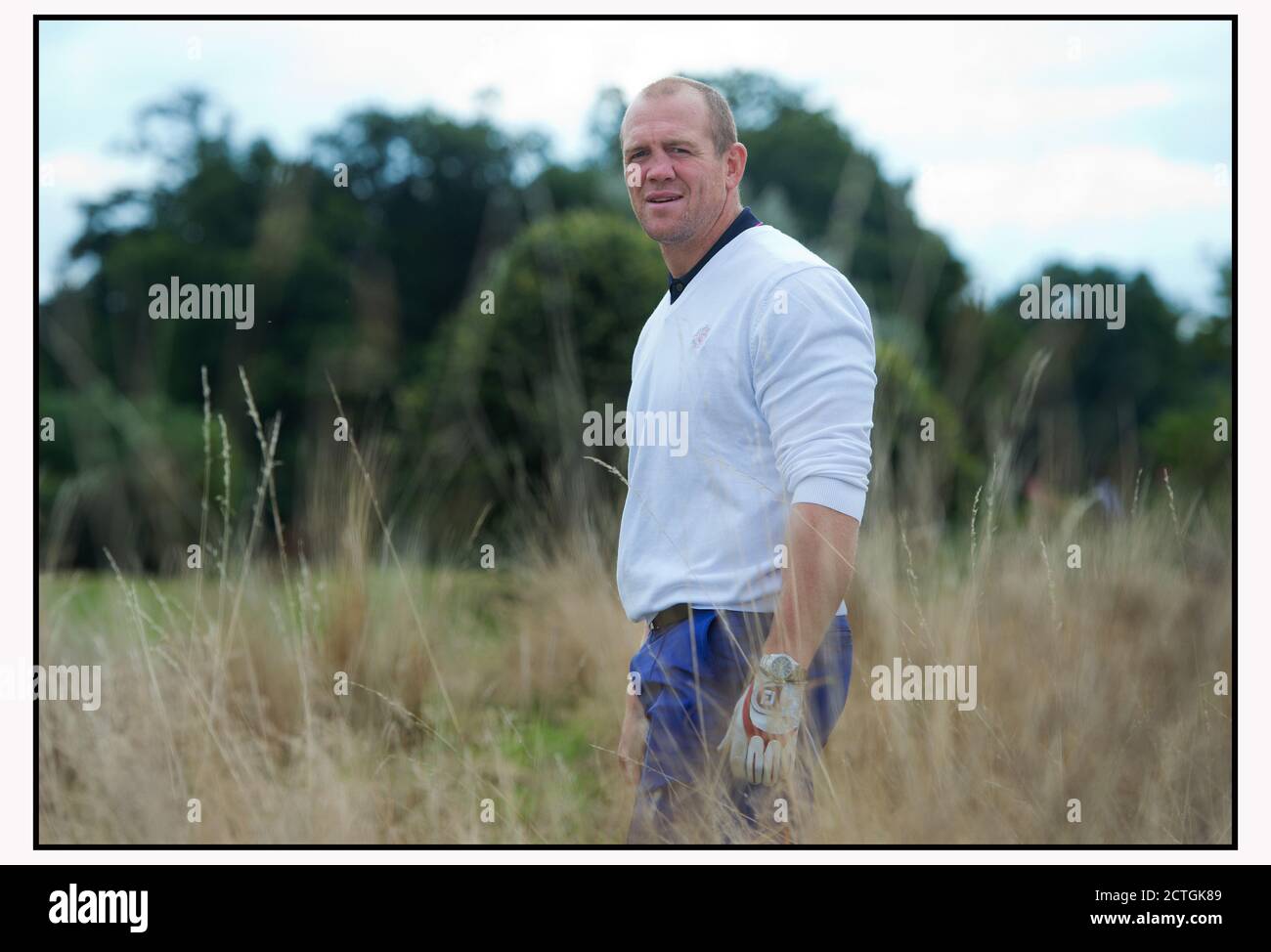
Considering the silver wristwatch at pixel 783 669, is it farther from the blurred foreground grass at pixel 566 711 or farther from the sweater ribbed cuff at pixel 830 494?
the blurred foreground grass at pixel 566 711

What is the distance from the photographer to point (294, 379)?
44.0 ft

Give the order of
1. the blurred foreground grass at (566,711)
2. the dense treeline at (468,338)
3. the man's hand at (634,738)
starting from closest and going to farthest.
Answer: the man's hand at (634,738)
the blurred foreground grass at (566,711)
the dense treeline at (468,338)

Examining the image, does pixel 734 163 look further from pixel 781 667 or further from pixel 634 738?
pixel 634 738

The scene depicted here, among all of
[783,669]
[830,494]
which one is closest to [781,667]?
[783,669]

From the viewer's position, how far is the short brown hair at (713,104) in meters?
2.24

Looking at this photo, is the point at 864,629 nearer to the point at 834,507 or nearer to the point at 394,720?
the point at 394,720

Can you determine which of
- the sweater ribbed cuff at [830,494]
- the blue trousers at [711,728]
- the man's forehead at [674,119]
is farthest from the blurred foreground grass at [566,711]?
the man's forehead at [674,119]

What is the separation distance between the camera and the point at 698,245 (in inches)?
89.1

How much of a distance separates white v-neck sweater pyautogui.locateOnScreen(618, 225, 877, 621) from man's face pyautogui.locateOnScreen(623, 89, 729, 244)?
3.6 inches

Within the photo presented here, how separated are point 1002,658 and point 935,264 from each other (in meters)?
11.7

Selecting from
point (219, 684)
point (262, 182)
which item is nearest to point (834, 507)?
point (219, 684)

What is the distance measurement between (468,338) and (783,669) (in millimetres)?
4523

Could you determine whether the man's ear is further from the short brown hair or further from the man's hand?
the man's hand
